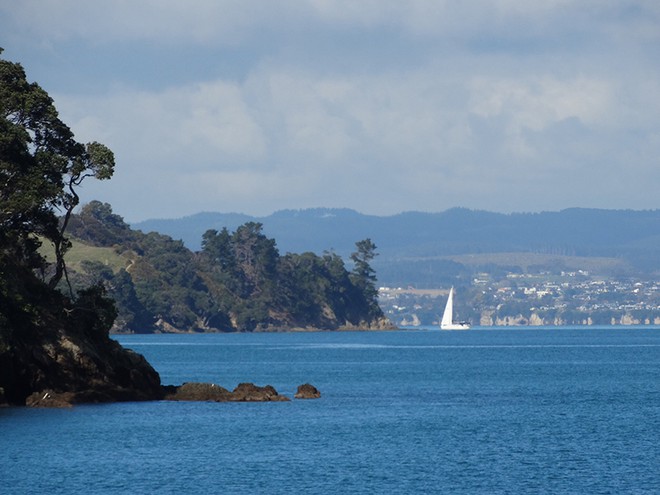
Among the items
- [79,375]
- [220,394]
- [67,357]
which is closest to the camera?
[67,357]

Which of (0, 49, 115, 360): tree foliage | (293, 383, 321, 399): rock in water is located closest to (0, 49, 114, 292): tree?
(0, 49, 115, 360): tree foliage

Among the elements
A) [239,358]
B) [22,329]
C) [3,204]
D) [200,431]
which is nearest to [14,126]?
[3,204]

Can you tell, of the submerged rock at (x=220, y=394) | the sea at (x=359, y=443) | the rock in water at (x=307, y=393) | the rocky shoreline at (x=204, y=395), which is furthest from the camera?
the rock in water at (x=307, y=393)

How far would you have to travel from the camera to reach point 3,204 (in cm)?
8344

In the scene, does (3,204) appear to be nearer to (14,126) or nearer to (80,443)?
(14,126)

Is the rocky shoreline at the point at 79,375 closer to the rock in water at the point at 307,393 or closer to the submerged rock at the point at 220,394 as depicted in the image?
the submerged rock at the point at 220,394

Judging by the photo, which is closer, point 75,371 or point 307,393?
point 75,371

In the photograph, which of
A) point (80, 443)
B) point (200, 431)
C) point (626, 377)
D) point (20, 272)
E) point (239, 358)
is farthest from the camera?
point (239, 358)

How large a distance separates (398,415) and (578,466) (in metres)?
23.4

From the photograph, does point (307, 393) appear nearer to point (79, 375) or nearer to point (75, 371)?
point (79, 375)

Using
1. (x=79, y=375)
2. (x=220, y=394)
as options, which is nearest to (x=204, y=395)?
(x=220, y=394)

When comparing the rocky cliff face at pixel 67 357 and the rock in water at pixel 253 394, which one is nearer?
the rocky cliff face at pixel 67 357

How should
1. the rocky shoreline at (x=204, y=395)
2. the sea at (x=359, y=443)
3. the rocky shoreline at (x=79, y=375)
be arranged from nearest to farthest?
the sea at (x=359, y=443)
the rocky shoreline at (x=79, y=375)
the rocky shoreline at (x=204, y=395)

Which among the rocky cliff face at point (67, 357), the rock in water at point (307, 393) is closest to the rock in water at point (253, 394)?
the rock in water at point (307, 393)
